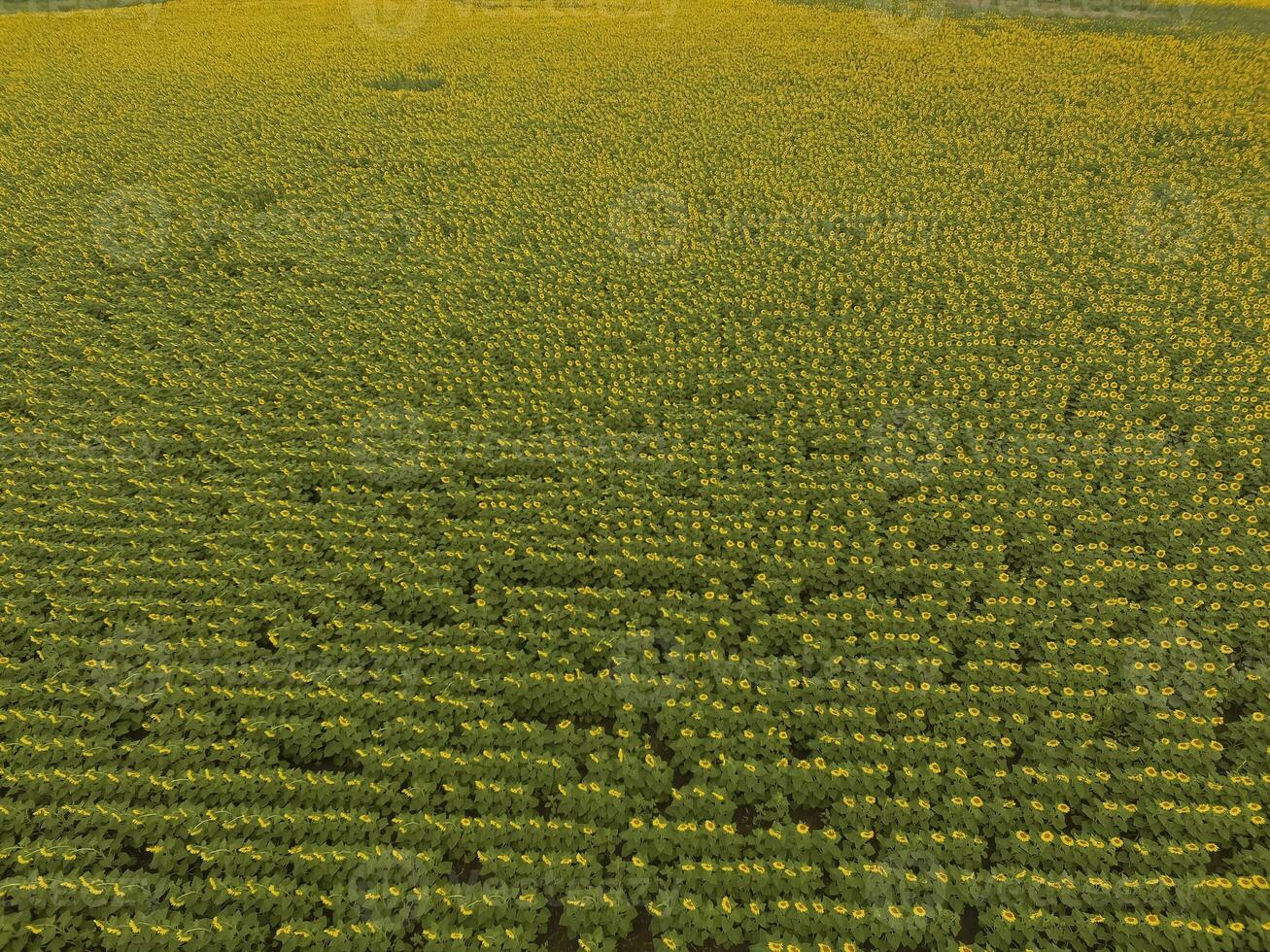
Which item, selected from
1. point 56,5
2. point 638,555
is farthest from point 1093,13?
point 56,5

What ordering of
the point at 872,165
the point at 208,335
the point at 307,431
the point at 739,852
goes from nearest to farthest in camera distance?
the point at 739,852, the point at 307,431, the point at 208,335, the point at 872,165

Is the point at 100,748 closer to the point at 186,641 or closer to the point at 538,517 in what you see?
the point at 186,641

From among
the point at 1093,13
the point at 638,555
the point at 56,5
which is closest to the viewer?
the point at 638,555

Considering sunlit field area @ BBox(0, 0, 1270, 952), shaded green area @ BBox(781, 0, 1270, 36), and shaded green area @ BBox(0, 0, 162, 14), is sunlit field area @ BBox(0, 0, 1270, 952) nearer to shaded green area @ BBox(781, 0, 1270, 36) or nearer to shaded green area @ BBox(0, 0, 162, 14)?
shaded green area @ BBox(781, 0, 1270, 36)

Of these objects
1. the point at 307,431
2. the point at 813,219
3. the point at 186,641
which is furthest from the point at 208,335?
the point at 813,219

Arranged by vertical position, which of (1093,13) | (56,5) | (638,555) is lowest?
(638,555)

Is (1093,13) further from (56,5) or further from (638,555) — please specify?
(56,5)

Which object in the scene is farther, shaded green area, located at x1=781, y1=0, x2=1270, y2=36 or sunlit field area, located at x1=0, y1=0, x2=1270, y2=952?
shaded green area, located at x1=781, y1=0, x2=1270, y2=36

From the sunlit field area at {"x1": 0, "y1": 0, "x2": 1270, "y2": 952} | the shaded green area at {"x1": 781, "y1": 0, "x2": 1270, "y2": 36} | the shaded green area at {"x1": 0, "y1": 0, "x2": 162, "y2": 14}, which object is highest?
the shaded green area at {"x1": 781, "y1": 0, "x2": 1270, "y2": 36}

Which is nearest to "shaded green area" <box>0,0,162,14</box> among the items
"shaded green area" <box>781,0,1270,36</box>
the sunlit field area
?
the sunlit field area
